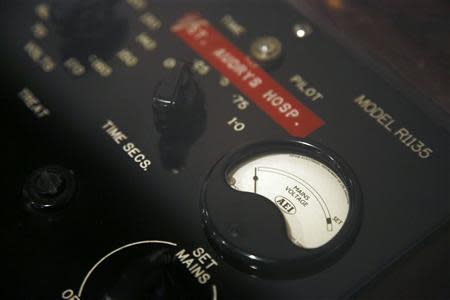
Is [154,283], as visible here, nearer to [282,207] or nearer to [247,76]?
[282,207]

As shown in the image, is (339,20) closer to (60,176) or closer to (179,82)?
(179,82)

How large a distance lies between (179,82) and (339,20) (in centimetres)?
24

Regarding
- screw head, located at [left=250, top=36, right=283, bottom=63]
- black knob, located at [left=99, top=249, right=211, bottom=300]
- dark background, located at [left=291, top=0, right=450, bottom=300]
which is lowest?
black knob, located at [left=99, top=249, right=211, bottom=300]

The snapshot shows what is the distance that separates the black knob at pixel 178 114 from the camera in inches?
25.5

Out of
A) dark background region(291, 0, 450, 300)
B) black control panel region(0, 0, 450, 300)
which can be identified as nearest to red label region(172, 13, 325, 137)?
black control panel region(0, 0, 450, 300)

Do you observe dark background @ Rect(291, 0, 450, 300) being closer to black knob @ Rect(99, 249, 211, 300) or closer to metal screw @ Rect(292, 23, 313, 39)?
metal screw @ Rect(292, 23, 313, 39)

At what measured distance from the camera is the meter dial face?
0.62 metres

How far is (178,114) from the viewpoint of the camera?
662mm

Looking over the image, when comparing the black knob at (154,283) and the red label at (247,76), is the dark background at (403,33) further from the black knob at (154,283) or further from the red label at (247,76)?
the black knob at (154,283)

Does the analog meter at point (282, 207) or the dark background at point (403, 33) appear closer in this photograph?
the analog meter at point (282, 207)

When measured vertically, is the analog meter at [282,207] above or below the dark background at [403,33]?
below

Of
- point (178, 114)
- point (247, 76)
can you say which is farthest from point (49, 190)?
point (247, 76)

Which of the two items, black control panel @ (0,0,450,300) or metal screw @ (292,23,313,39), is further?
metal screw @ (292,23,313,39)

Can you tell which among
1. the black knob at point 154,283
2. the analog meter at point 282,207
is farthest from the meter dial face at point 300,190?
the black knob at point 154,283
